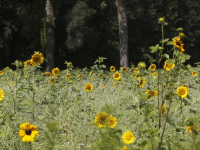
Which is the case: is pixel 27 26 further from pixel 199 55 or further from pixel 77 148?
pixel 199 55

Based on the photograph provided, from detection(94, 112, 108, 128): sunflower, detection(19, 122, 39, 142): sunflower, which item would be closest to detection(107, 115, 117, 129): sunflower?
detection(94, 112, 108, 128): sunflower

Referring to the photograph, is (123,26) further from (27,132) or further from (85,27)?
(27,132)

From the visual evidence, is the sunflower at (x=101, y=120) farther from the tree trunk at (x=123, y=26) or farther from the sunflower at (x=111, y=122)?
the tree trunk at (x=123, y=26)

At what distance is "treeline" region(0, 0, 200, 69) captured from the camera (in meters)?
19.1

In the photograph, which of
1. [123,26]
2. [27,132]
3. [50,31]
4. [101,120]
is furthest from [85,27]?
[27,132]

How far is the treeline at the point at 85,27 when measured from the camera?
1911 cm

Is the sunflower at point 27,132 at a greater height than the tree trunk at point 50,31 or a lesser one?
lesser

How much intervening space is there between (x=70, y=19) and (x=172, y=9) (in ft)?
49.1

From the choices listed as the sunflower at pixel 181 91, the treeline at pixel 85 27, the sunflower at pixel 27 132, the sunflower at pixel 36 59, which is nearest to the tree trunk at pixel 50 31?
the treeline at pixel 85 27

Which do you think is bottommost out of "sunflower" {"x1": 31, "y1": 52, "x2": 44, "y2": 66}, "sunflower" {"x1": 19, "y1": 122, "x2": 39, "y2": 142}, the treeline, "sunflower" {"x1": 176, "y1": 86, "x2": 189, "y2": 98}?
"sunflower" {"x1": 19, "y1": 122, "x2": 39, "y2": 142}

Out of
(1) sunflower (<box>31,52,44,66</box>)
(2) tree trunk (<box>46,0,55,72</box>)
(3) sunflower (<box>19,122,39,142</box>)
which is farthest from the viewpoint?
(2) tree trunk (<box>46,0,55,72</box>)

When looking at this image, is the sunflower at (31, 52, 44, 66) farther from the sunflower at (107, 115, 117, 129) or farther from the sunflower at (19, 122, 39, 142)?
the sunflower at (19, 122, 39, 142)

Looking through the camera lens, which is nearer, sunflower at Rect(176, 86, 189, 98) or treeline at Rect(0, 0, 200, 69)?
sunflower at Rect(176, 86, 189, 98)

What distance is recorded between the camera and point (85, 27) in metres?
20.2
